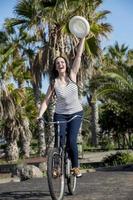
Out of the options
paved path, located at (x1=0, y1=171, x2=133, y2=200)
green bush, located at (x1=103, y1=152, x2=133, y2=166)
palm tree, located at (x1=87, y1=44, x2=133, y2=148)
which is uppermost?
palm tree, located at (x1=87, y1=44, x2=133, y2=148)

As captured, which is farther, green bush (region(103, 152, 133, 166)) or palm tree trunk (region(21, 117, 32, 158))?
palm tree trunk (region(21, 117, 32, 158))

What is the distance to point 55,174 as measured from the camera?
612 cm

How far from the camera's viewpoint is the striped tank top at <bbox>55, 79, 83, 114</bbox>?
6480mm

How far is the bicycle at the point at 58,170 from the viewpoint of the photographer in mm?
5984

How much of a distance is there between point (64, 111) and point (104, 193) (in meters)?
1.30

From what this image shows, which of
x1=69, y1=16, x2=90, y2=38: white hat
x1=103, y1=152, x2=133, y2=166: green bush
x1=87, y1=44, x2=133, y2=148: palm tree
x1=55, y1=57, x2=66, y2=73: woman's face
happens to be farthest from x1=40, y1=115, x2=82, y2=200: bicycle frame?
x1=103, y1=152, x2=133, y2=166: green bush

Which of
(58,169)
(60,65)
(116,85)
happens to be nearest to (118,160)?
(116,85)

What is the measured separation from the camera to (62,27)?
826 inches

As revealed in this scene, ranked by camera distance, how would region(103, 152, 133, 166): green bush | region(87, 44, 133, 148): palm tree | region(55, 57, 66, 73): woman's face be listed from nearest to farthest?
region(55, 57, 66, 73): woman's face
region(87, 44, 133, 148): palm tree
region(103, 152, 133, 166): green bush

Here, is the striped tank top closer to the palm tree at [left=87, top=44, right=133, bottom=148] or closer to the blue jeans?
the blue jeans

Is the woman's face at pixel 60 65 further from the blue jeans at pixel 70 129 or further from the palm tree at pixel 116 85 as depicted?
the palm tree at pixel 116 85

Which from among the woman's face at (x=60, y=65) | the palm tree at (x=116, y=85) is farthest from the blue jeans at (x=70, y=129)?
the palm tree at (x=116, y=85)

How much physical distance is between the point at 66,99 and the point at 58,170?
0.90 m

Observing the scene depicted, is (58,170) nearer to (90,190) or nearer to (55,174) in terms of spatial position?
(55,174)
